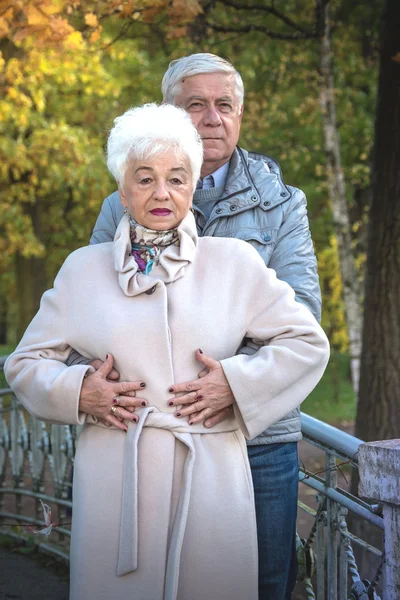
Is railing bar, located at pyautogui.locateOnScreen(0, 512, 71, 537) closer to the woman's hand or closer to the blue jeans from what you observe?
the blue jeans

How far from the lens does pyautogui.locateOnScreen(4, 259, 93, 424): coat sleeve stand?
2791 millimetres

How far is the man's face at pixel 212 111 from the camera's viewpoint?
329cm

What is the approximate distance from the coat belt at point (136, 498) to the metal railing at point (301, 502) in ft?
2.05

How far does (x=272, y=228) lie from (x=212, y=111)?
1.65ft

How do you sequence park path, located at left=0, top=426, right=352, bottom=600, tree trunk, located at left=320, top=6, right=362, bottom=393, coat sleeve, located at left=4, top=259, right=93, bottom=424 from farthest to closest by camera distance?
1. tree trunk, located at left=320, top=6, right=362, bottom=393
2. park path, located at left=0, top=426, right=352, bottom=600
3. coat sleeve, located at left=4, top=259, right=93, bottom=424

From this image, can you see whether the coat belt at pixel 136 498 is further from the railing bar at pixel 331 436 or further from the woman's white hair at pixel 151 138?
the woman's white hair at pixel 151 138

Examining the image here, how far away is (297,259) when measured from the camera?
3109mm

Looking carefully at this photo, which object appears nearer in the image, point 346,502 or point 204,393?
point 204,393

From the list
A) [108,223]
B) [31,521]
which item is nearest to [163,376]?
[108,223]

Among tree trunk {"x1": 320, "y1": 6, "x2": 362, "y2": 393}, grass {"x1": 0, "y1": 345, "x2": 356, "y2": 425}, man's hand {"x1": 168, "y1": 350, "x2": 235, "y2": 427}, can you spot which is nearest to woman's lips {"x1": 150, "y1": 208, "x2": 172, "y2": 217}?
man's hand {"x1": 168, "y1": 350, "x2": 235, "y2": 427}

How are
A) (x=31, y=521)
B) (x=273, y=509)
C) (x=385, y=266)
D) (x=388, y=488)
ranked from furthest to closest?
(x=385, y=266) < (x=31, y=521) < (x=273, y=509) < (x=388, y=488)

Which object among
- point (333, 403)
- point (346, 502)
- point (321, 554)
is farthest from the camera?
point (333, 403)

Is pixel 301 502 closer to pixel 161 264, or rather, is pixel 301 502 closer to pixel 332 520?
pixel 332 520

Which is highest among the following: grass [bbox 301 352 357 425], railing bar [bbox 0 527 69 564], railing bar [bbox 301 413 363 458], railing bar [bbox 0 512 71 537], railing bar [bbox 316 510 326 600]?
railing bar [bbox 301 413 363 458]
